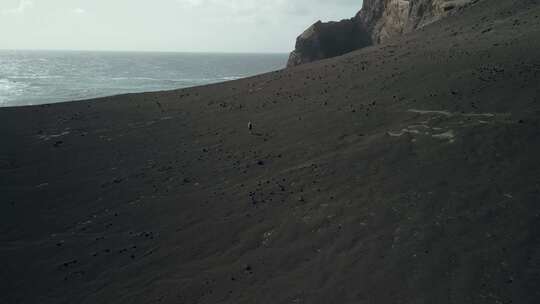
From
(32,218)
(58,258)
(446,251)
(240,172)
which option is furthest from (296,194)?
(32,218)

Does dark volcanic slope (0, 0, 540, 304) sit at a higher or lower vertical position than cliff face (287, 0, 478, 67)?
lower

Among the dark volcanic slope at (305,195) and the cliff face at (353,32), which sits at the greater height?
the cliff face at (353,32)

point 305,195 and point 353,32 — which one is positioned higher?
point 353,32

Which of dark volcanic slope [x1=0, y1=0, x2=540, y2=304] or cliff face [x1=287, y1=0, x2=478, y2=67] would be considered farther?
cliff face [x1=287, y1=0, x2=478, y2=67]

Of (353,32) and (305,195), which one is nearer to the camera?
(305,195)

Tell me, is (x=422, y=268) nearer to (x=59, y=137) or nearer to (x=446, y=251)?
(x=446, y=251)

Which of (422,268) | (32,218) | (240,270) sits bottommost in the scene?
(32,218)

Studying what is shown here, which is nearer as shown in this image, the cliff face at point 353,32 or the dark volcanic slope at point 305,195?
the dark volcanic slope at point 305,195

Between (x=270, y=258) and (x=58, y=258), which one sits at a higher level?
(x=270, y=258)
